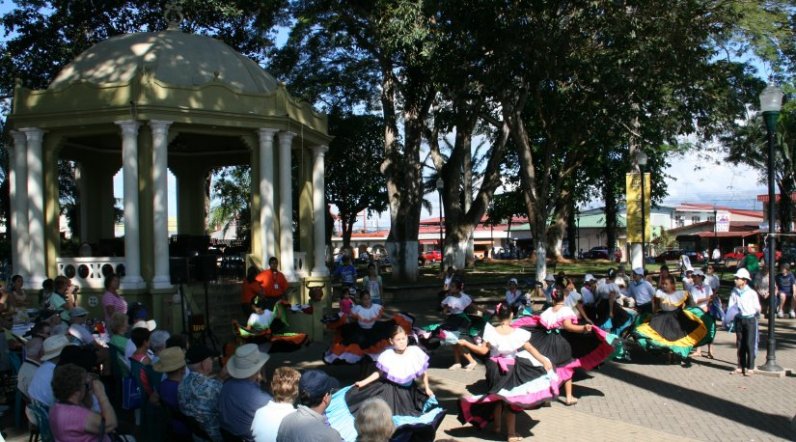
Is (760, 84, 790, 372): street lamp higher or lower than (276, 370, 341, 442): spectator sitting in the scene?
higher

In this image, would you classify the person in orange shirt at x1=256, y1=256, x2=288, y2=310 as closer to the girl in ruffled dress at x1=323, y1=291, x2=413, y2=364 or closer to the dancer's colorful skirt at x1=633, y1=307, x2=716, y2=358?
the girl in ruffled dress at x1=323, y1=291, x2=413, y2=364

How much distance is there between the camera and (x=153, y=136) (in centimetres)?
1652

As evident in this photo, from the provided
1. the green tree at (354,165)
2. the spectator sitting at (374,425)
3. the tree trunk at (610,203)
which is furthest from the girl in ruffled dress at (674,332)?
the tree trunk at (610,203)

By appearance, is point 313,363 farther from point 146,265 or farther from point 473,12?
point 473,12

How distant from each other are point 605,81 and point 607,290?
7.16 meters

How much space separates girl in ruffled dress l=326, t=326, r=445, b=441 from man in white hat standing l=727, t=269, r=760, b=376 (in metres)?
6.55

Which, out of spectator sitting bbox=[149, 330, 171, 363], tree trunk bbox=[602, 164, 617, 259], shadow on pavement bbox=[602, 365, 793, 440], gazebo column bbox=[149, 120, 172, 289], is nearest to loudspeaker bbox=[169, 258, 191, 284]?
gazebo column bbox=[149, 120, 172, 289]

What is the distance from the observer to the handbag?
27.1ft

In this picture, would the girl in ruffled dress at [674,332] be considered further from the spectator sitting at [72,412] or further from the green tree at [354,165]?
the green tree at [354,165]

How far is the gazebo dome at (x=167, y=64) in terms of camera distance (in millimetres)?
17578

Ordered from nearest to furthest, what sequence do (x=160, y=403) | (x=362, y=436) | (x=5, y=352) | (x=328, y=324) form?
(x=362, y=436) → (x=160, y=403) → (x=5, y=352) → (x=328, y=324)

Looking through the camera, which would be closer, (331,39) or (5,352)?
(5,352)

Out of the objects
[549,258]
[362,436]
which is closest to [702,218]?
[549,258]

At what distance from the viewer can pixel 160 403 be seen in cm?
716
